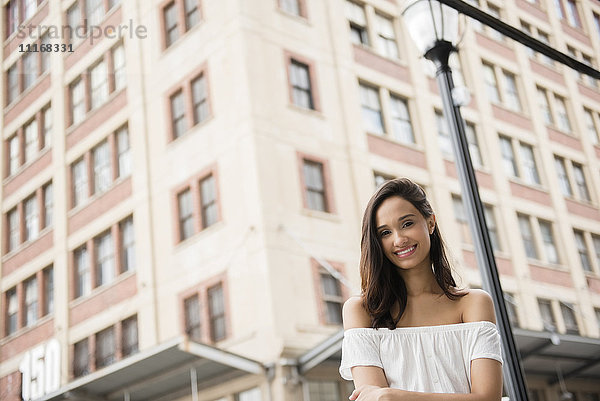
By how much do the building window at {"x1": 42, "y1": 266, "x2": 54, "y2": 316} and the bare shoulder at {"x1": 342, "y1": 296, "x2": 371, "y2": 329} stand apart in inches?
521

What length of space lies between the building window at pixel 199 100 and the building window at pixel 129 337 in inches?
143

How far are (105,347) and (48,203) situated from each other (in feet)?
10.8

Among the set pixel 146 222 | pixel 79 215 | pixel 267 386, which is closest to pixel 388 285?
pixel 267 386

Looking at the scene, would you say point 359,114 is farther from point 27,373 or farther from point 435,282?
point 435,282

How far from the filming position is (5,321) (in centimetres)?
1399

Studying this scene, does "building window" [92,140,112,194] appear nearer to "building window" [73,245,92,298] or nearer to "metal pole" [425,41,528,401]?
"building window" [73,245,92,298]

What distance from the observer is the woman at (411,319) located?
1.75 m

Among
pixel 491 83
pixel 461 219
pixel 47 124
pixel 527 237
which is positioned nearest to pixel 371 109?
pixel 461 219

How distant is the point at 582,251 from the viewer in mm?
18922

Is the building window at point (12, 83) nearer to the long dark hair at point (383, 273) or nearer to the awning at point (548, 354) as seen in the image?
the awning at point (548, 354)

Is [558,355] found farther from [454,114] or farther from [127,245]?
[454,114]

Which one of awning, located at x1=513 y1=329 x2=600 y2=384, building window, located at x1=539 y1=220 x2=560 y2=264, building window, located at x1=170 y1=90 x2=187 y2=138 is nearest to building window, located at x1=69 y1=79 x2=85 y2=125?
building window, located at x1=170 y1=90 x2=187 y2=138

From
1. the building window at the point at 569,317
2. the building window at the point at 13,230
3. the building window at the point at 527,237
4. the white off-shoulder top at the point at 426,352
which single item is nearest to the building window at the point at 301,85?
the building window at the point at 13,230

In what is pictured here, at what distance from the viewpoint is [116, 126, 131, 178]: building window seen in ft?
47.4
